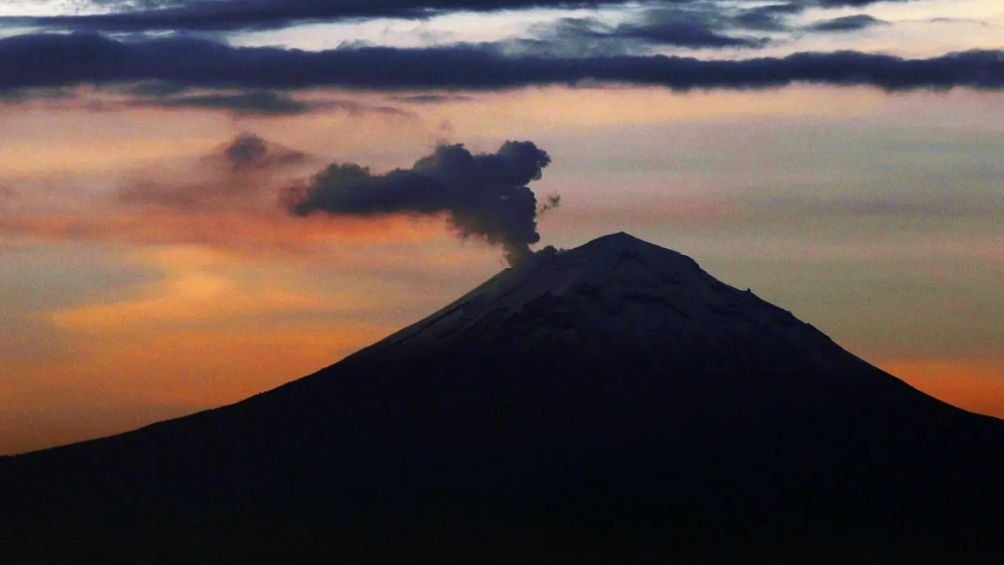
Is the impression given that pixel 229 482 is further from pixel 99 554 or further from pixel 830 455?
pixel 830 455

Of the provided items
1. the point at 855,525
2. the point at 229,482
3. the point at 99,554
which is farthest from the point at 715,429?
the point at 99,554

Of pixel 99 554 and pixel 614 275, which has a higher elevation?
pixel 614 275

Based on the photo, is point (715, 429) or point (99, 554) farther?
point (715, 429)

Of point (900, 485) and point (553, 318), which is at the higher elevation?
point (553, 318)

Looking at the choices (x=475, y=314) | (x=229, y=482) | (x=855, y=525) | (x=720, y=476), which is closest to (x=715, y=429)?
(x=720, y=476)

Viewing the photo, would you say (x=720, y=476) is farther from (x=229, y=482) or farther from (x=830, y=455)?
(x=229, y=482)

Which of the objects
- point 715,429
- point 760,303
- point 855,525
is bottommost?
point 855,525
